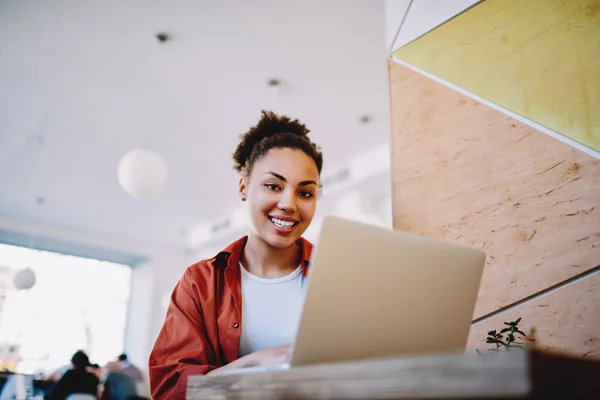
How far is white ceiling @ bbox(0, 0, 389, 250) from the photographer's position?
12.9 feet

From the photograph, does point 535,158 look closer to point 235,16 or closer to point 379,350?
point 379,350

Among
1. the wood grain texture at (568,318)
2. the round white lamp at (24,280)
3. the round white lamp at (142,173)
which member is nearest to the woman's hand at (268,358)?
A: the wood grain texture at (568,318)

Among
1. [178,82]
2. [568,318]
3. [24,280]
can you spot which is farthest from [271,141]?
[24,280]

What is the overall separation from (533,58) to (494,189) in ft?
1.41

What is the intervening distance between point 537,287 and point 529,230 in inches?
6.7

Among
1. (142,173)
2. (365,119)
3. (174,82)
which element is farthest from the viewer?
(365,119)

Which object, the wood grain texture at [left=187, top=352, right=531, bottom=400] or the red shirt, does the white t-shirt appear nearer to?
the red shirt

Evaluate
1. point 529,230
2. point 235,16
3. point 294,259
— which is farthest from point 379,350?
point 235,16

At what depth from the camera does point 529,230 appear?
63.8 inches

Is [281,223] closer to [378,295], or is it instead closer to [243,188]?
[243,188]

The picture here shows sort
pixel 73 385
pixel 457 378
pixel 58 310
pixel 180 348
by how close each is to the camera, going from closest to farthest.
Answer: pixel 457 378 → pixel 180 348 → pixel 73 385 → pixel 58 310

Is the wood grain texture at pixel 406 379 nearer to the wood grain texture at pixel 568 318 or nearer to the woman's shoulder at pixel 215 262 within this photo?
the woman's shoulder at pixel 215 262

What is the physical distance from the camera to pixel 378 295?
94 centimetres

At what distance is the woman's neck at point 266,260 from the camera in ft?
5.36
